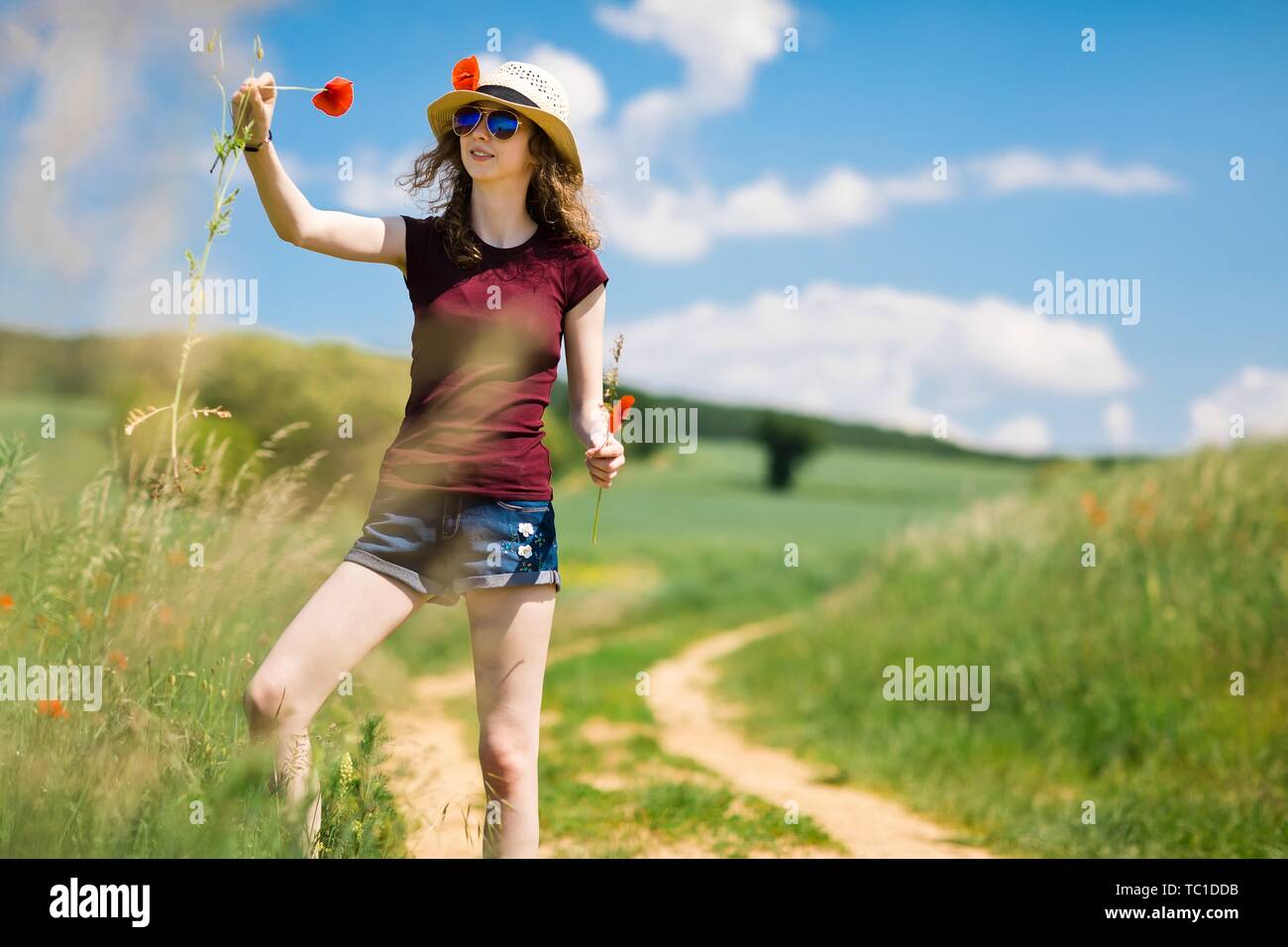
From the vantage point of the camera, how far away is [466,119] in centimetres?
315

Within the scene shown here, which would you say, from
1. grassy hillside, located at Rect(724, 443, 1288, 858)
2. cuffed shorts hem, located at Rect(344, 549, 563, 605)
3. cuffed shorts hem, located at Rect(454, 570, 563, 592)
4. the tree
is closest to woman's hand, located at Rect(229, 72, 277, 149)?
cuffed shorts hem, located at Rect(344, 549, 563, 605)

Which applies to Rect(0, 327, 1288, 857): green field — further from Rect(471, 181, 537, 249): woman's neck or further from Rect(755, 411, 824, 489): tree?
Rect(755, 411, 824, 489): tree

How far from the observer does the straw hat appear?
3135mm

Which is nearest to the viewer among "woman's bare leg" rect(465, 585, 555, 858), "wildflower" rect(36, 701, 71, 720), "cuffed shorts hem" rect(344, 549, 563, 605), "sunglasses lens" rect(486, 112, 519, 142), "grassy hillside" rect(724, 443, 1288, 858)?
"cuffed shorts hem" rect(344, 549, 563, 605)

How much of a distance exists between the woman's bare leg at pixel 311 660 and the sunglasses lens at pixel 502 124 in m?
1.23

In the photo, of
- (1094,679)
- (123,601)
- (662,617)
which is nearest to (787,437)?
(662,617)

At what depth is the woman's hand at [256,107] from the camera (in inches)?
111

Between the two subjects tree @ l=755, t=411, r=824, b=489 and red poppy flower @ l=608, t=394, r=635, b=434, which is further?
tree @ l=755, t=411, r=824, b=489

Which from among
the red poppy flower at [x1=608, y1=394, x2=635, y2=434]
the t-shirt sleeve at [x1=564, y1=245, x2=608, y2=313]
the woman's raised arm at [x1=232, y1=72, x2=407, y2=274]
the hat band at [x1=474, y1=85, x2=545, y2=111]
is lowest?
the red poppy flower at [x1=608, y1=394, x2=635, y2=434]

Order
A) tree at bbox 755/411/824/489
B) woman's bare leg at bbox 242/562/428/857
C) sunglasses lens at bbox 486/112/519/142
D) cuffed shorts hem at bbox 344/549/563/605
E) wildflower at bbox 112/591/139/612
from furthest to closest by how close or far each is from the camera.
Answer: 1. tree at bbox 755/411/824/489
2. wildflower at bbox 112/591/139/612
3. sunglasses lens at bbox 486/112/519/142
4. cuffed shorts hem at bbox 344/549/563/605
5. woman's bare leg at bbox 242/562/428/857

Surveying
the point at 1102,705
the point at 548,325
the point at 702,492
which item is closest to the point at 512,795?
the point at 548,325

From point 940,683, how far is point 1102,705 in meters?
1.47

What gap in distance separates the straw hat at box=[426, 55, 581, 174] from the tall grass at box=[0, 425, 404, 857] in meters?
1.26
